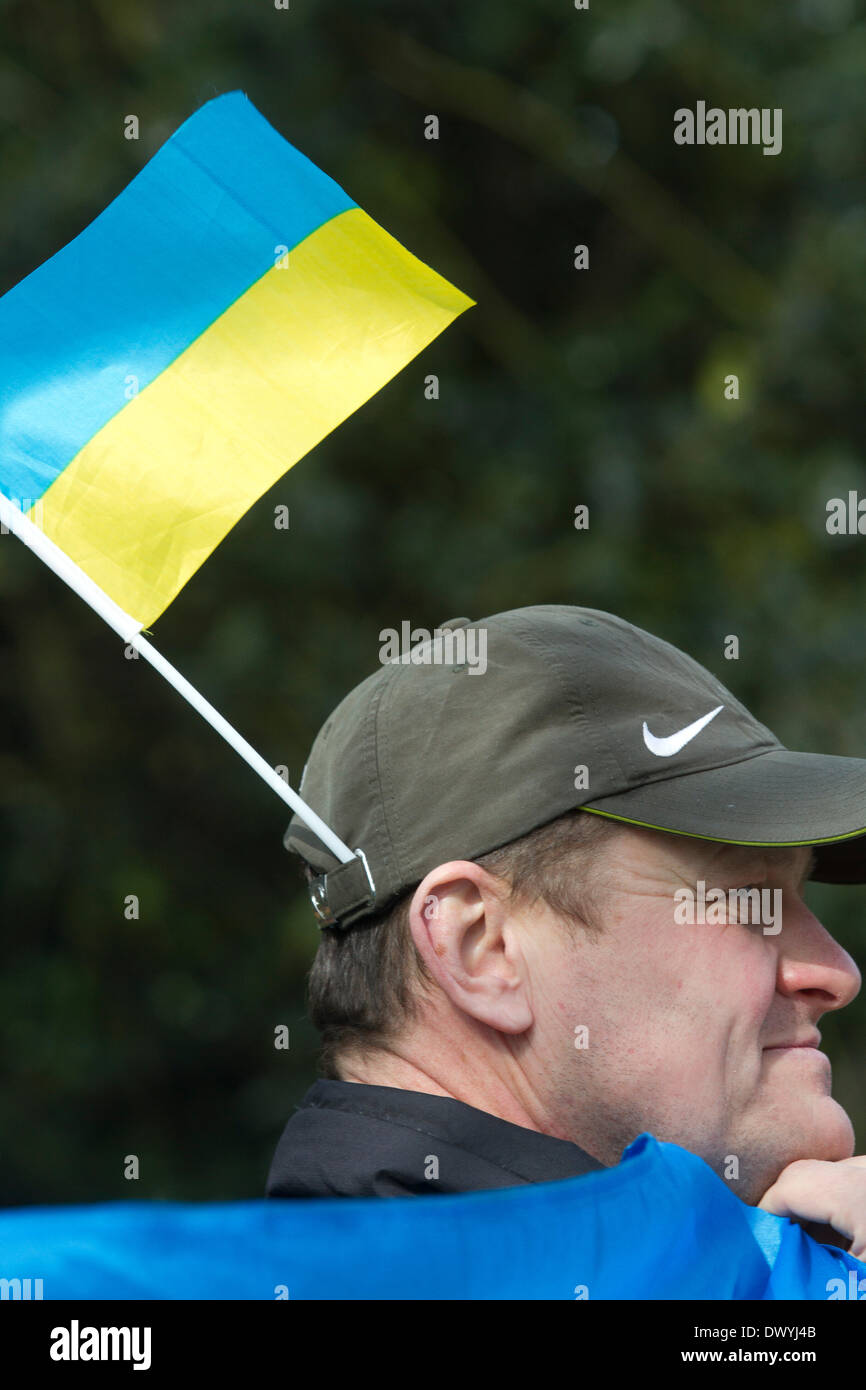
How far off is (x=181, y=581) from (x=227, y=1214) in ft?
2.25

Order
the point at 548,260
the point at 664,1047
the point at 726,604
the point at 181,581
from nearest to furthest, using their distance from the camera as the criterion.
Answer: the point at 664,1047 < the point at 181,581 < the point at 726,604 < the point at 548,260

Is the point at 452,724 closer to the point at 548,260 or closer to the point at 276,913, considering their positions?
the point at 276,913

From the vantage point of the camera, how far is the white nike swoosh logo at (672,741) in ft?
4.68

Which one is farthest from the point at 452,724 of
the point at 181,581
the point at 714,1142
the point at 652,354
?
the point at 652,354

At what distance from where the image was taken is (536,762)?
140cm

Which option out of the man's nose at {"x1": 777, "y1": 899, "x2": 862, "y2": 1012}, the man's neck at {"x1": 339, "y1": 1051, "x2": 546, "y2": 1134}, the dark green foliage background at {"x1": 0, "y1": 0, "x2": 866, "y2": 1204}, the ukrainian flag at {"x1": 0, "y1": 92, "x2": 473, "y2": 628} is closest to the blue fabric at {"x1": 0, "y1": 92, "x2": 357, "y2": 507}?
the ukrainian flag at {"x1": 0, "y1": 92, "x2": 473, "y2": 628}

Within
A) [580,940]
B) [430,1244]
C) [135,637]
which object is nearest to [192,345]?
[135,637]

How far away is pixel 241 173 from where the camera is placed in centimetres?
162

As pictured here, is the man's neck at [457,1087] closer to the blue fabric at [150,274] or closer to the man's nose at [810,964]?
the man's nose at [810,964]

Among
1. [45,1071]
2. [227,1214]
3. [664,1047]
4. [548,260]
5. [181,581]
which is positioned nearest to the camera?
[227,1214]

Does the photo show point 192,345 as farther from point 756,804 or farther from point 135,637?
point 756,804

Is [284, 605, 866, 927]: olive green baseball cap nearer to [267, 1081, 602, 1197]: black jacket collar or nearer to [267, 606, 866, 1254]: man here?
[267, 606, 866, 1254]: man

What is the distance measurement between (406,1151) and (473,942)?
0.20 m

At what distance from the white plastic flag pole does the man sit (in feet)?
0.10
